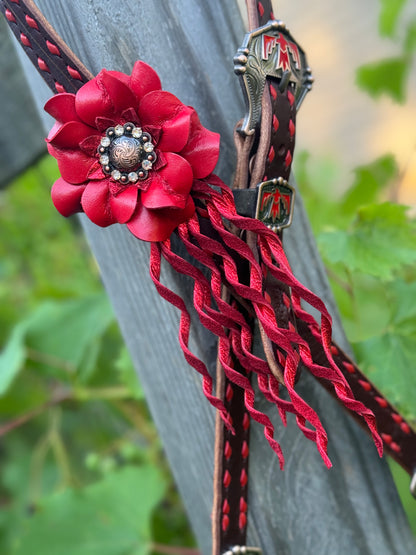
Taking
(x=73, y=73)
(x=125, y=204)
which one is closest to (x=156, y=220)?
(x=125, y=204)

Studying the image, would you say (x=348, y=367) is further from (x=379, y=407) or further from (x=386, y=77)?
(x=386, y=77)

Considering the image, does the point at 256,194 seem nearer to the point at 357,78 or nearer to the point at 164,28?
the point at 164,28

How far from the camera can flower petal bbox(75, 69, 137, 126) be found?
360 millimetres

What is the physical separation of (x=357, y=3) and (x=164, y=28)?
341 cm

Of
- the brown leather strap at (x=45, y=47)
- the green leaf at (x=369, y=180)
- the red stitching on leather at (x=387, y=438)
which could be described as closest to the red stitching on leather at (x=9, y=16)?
the brown leather strap at (x=45, y=47)

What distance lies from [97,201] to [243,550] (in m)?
0.35

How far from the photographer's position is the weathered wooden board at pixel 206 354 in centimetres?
42

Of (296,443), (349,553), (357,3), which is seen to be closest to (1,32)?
(296,443)

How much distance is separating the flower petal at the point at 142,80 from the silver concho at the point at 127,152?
3 centimetres

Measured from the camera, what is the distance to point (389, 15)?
923 mm

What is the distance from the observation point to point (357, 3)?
3291 millimetres

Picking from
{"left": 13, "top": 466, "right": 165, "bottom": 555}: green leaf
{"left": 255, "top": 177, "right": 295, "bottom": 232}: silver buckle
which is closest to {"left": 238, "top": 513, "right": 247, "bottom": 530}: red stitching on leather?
{"left": 255, "top": 177, "right": 295, "bottom": 232}: silver buckle

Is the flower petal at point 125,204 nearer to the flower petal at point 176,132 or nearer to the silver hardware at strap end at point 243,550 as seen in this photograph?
the flower petal at point 176,132

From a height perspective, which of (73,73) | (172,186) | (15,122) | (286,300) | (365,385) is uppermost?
(15,122)
